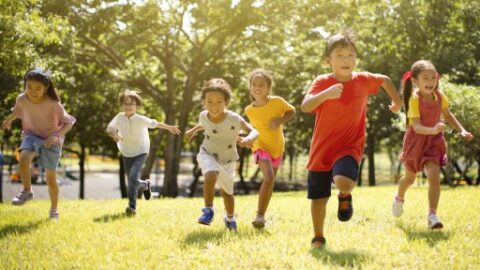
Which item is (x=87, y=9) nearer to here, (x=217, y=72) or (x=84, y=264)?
(x=217, y=72)

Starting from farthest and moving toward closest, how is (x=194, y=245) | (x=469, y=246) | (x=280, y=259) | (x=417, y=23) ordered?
1. (x=417, y=23)
2. (x=194, y=245)
3. (x=469, y=246)
4. (x=280, y=259)

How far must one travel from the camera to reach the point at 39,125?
6.70 meters

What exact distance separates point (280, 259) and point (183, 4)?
14.8 meters

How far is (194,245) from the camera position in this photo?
4.86 metres

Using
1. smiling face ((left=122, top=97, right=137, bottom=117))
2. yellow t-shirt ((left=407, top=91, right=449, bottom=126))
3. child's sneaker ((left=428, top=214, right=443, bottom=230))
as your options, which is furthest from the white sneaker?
smiling face ((left=122, top=97, right=137, bottom=117))

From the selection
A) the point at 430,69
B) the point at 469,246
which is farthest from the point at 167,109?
the point at 469,246

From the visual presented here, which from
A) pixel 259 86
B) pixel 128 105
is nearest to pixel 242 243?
pixel 259 86

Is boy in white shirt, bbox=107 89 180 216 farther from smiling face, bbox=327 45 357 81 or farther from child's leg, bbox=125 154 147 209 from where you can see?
smiling face, bbox=327 45 357 81

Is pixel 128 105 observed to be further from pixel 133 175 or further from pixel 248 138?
pixel 248 138

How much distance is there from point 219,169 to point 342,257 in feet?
7.05

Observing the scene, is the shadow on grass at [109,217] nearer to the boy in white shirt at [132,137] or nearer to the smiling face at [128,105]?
the boy in white shirt at [132,137]

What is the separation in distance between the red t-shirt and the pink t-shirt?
3.86 meters

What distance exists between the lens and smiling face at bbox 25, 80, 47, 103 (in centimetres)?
652

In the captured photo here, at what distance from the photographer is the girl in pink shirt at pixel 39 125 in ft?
21.4
